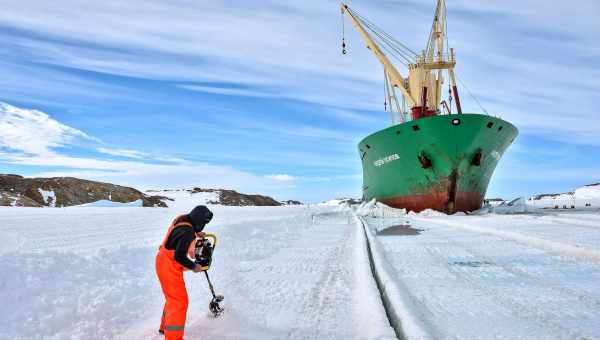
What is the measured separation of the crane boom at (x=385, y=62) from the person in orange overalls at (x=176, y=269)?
102ft

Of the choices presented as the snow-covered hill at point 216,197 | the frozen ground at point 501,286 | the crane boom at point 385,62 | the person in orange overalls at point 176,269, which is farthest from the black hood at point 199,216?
the snow-covered hill at point 216,197

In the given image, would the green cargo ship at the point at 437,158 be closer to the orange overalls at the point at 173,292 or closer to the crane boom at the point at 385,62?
the crane boom at the point at 385,62

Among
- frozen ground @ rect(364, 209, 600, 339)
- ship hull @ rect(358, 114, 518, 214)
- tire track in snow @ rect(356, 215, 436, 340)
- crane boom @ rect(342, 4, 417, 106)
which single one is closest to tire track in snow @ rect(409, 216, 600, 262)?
frozen ground @ rect(364, 209, 600, 339)

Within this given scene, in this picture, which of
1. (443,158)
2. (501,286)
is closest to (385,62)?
(443,158)

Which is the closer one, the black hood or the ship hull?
the black hood

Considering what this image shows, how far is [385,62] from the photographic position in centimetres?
3319

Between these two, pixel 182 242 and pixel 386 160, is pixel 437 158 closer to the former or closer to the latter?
pixel 386 160

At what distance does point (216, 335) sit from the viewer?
12.6ft

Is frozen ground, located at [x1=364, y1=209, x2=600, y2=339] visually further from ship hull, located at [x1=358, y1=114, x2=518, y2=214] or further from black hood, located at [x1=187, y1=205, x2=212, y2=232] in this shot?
ship hull, located at [x1=358, y1=114, x2=518, y2=214]

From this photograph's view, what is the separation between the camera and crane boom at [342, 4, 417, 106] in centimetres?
3312

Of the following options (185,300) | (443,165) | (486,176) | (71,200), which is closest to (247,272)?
(185,300)

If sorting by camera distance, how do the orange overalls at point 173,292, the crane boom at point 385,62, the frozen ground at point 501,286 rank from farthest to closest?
the crane boom at point 385,62 → the frozen ground at point 501,286 → the orange overalls at point 173,292

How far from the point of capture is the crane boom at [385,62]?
3312 cm

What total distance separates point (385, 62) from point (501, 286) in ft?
98.6
